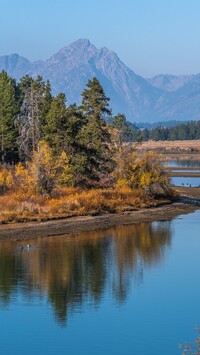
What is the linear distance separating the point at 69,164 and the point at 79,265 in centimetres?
2213

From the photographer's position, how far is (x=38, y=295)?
106 feet

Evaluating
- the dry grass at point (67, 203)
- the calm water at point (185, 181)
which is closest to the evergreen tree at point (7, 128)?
the dry grass at point (67, 203)

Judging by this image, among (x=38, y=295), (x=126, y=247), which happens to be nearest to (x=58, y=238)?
(x=126, y=247)

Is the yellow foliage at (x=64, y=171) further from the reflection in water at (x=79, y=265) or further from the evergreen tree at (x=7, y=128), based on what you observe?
the evergreen tree at (x=7, y=128)

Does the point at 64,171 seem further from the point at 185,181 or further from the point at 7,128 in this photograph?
the point at 185,181

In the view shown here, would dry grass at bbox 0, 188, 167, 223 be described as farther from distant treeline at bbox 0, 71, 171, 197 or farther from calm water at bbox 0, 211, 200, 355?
calm water at bbox 0, 211, 200, 355

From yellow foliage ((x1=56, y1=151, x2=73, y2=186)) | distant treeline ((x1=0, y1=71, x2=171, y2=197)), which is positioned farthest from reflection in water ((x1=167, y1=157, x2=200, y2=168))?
yellow foliage ((x1=56, y1=151, x2=73, y2=186))

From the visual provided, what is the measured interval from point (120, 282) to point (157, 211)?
25.8 m

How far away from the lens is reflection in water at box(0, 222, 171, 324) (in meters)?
32.4

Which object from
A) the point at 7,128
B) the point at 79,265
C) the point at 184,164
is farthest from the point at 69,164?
the point at 184,164

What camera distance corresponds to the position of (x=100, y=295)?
32344mm

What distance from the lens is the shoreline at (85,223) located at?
48000 mm

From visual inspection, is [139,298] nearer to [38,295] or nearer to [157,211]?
[38,295]

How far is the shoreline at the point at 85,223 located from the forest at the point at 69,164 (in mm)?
1257
